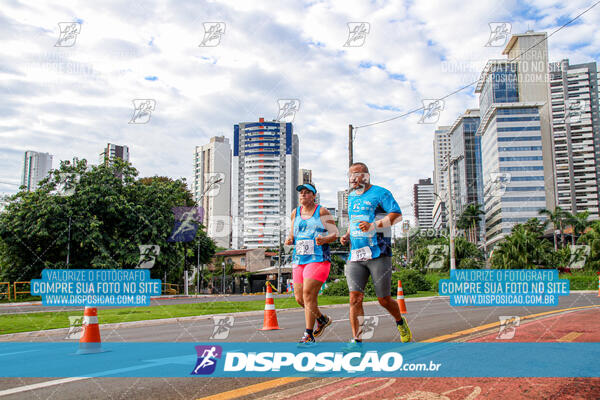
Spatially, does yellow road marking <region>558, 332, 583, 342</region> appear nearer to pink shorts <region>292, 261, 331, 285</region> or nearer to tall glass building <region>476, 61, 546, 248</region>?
pink shorts <region>292, 261, 331, 285</region>

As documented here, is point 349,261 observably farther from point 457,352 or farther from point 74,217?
point 74,217

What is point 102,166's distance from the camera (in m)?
29.9

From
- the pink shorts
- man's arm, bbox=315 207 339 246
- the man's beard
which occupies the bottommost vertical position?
the pink shorts

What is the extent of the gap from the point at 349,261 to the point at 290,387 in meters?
1.94

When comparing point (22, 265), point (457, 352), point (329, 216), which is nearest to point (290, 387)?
point (457, 352)

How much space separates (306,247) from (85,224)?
81.0 feet

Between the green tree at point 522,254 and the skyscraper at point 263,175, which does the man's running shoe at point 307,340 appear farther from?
the skyscraper at point 263,175

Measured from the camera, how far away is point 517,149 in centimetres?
12962

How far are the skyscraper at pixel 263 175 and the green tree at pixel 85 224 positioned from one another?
134 metres

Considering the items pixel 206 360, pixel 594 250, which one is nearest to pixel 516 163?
pixel 594 250

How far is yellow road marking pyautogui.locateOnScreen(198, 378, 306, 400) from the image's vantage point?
127 inches

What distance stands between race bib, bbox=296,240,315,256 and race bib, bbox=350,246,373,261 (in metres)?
0.58

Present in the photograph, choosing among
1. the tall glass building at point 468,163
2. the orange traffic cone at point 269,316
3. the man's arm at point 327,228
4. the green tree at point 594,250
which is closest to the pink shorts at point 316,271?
the man's arm at point 327,228

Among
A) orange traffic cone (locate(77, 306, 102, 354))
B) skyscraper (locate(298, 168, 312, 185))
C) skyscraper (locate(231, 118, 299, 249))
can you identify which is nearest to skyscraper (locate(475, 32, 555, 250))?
skyscraper (locate(298, 168, 312, 185))
